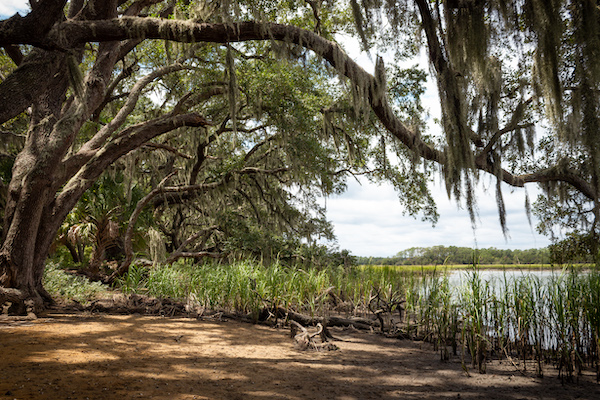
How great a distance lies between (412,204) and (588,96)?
26.5ft

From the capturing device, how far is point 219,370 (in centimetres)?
388

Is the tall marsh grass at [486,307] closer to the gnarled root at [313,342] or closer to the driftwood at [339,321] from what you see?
the driftwood at [339,321]

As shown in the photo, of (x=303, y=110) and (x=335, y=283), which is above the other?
(x=303, y=110)

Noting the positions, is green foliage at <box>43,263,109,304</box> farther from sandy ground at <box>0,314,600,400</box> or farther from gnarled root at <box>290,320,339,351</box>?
gnarled root at <box>290,320,339,351</box>

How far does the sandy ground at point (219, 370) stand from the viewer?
3.20 m

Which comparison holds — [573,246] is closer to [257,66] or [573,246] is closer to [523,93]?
[523,93]

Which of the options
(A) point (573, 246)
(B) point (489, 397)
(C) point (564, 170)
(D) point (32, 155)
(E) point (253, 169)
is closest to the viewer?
→ (B) point (489, 397)

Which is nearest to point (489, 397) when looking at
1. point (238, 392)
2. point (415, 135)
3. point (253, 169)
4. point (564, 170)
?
point (238, 392)

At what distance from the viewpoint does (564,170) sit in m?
8.34

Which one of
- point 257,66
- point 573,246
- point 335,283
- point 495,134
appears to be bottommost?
point 335,283

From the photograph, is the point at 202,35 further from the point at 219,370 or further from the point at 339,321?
the point at 339,321

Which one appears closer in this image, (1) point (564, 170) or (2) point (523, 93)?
(2) point (523, 93)

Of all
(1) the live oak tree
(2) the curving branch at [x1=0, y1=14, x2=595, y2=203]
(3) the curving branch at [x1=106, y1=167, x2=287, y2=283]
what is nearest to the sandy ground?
(1) the live oak tree

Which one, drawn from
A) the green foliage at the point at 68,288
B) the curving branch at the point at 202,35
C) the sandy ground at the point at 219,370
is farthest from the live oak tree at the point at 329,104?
the sandy ground at the point at 219,370
